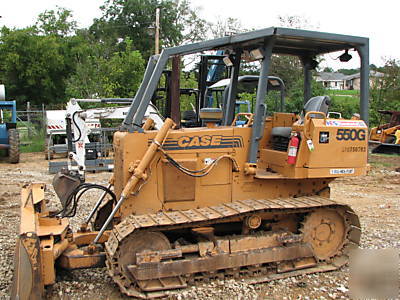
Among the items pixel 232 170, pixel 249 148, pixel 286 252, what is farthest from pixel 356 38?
pixel 286 252

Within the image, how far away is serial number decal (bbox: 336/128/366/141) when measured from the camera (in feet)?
18.2

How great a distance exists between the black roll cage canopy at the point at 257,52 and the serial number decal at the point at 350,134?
281 mm

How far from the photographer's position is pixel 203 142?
5379mm

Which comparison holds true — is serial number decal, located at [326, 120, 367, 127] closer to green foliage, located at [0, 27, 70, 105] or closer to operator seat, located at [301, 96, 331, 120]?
operator seat, located at [301, 96, 331, 120]

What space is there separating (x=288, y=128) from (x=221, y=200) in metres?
1.41

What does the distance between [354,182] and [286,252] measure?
8.15 m

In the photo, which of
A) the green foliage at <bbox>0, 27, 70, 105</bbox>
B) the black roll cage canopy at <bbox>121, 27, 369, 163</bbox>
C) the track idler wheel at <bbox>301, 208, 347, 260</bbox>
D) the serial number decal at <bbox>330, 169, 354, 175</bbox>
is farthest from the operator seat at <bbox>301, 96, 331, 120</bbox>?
the green foliage at <bbox>0, 27, 70, 105</bbox>

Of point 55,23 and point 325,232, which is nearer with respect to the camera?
point 325,232

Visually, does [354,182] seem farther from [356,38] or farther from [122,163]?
[122,163]

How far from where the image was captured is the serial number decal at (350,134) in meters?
5.54

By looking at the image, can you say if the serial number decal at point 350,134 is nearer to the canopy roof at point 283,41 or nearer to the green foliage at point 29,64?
the canopy roof at point 283,41

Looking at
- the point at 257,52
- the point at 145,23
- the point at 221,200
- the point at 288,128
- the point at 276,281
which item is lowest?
the point at 276,281

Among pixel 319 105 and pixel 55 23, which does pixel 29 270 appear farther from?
pixel 55 23

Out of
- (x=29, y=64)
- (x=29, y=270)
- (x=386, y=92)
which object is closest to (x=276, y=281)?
(x=29, y=270)
